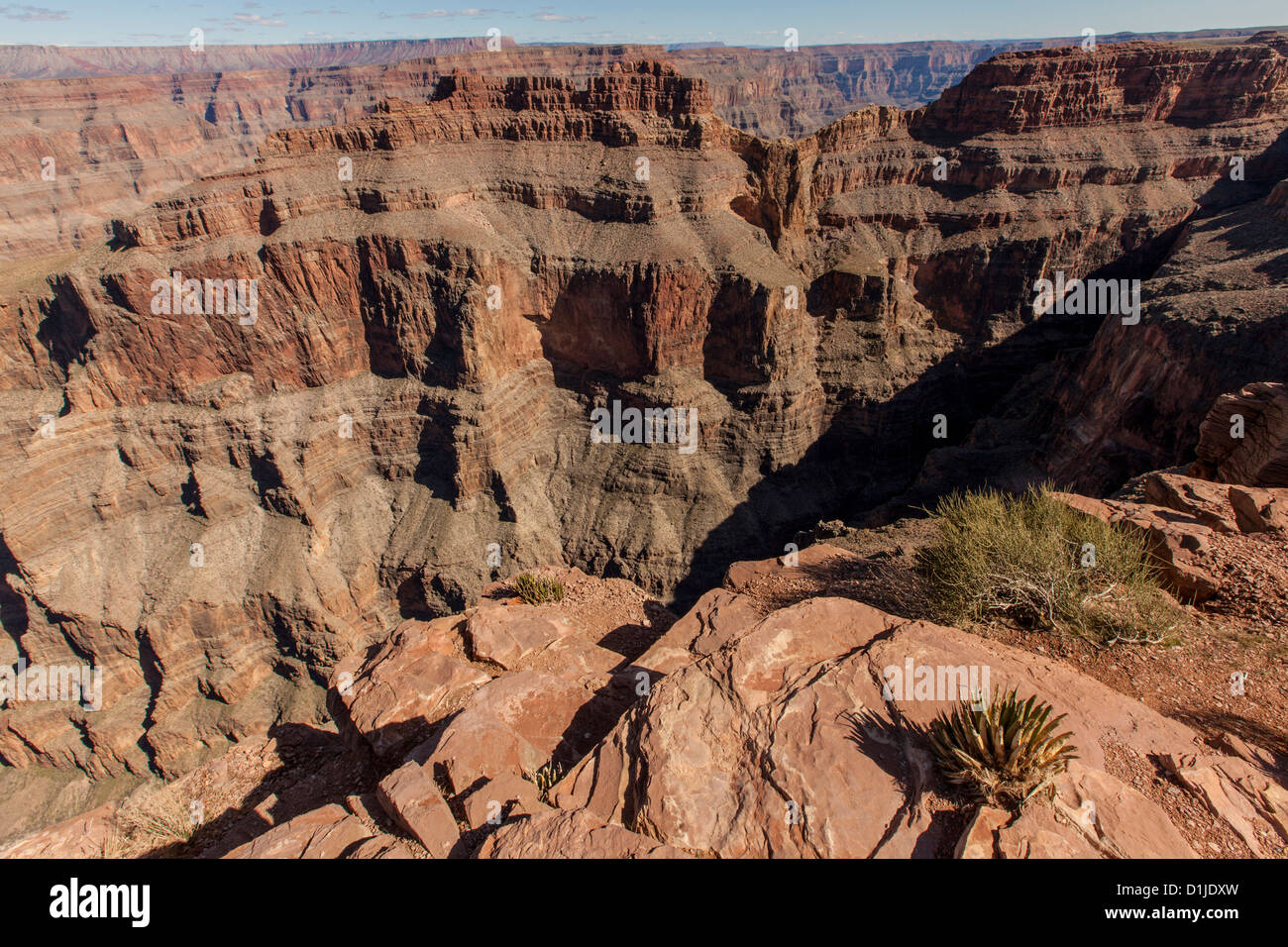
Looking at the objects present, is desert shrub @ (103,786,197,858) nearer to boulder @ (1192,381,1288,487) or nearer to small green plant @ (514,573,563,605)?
small green plant @ (514,573,563,605)

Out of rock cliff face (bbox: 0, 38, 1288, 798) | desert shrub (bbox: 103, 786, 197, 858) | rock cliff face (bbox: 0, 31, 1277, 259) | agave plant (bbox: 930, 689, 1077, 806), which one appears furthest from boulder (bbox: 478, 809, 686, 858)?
rock cliff face (bbox: 0, 31, 1277, 259)

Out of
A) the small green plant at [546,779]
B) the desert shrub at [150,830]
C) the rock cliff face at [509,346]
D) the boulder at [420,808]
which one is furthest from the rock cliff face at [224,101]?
the small green plant at [546,779]

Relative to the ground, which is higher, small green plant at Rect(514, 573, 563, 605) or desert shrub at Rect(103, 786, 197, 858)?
small green plant at Rect(514, 573, 563, 605)

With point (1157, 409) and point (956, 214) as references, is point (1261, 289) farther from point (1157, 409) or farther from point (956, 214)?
point (956, 214)

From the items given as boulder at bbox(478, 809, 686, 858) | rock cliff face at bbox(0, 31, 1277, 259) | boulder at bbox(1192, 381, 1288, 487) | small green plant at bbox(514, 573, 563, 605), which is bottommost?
small green plant at bbox(514, 573, 563, 605)

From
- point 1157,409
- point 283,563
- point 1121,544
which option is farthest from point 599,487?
point 1121,544

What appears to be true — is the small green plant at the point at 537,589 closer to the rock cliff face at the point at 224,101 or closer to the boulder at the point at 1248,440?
the boulder at the point at 1248,440


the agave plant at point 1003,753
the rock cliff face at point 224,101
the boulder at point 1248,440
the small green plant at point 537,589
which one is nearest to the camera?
the agave plant at point 1003,753
